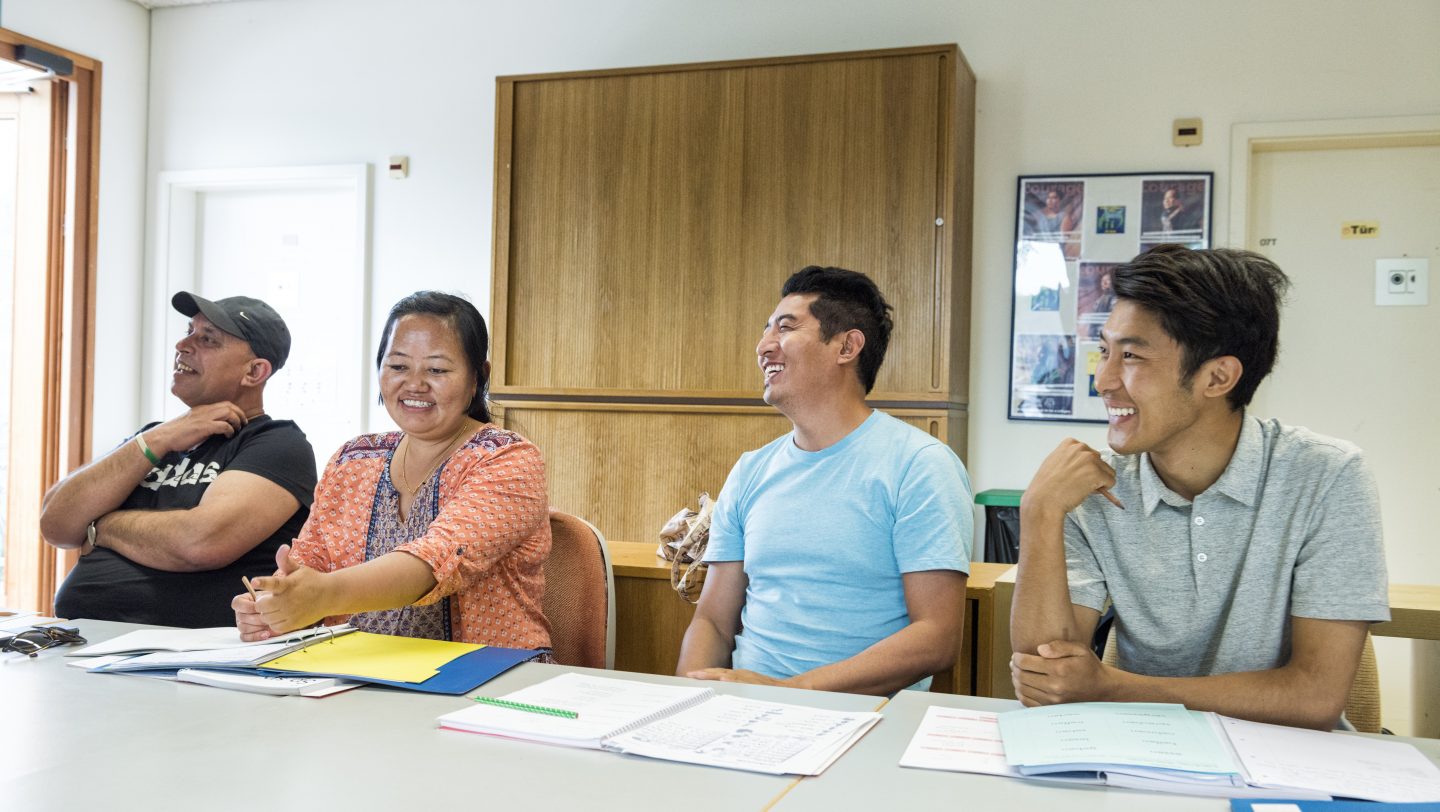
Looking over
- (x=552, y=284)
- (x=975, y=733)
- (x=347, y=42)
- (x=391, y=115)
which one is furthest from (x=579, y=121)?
(x=975, y=733)

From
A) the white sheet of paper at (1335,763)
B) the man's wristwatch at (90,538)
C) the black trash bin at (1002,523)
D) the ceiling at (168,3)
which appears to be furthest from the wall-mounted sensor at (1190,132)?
the ceiling at (168,3)

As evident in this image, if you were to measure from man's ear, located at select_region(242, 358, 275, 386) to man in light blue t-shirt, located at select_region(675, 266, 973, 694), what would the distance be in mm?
1121

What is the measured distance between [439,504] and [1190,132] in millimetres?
3155

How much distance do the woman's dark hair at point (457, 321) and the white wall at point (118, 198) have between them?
3710mm

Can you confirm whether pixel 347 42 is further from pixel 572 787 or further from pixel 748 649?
pixel 572 787

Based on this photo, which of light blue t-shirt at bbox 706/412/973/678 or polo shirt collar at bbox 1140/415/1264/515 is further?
light blue t-shirt at bbox 706/412/973/678

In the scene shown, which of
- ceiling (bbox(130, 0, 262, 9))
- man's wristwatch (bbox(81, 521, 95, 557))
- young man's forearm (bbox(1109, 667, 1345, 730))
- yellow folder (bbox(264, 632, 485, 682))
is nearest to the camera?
young man's forearm (bbox(1109, 667, 1345, 730))

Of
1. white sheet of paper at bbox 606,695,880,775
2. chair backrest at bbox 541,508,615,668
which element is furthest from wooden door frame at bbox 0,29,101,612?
white sheet of paper at bbox 606,695,880,775

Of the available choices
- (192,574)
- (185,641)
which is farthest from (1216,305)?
(192,574)

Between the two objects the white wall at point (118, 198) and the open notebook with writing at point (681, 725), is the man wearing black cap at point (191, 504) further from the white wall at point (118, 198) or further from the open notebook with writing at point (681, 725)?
the white wall at point (118, 198)

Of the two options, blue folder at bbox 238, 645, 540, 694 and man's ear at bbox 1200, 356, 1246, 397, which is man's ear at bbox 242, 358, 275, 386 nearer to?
blue folder at bbox 238, 645, 540, 694

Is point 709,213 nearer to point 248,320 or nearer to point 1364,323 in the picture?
point 248,320

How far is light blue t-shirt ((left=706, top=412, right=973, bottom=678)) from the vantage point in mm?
1896

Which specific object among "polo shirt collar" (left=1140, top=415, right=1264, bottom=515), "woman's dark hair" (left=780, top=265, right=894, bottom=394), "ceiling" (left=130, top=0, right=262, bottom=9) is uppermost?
"ceiling" (left=130, top=0, right=262, bottom=9)
